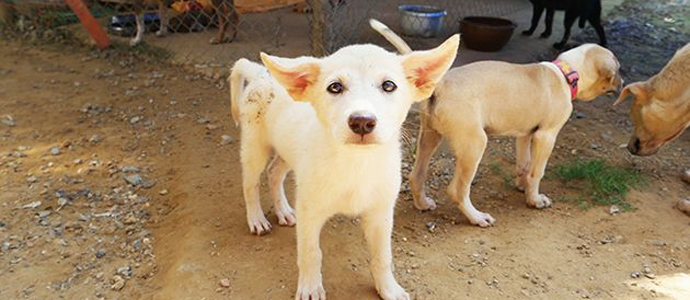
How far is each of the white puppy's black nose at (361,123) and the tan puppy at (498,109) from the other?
129 centimetres

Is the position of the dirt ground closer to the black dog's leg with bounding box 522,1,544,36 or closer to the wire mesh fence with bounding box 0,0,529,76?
the wire mesh fence with bounding box 0,0,529,76

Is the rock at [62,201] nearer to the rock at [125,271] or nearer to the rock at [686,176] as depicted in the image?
the rock at [125,271]

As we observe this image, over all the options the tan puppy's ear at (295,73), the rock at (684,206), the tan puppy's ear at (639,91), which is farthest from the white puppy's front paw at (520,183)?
the tan puppy's ear at (295,73)

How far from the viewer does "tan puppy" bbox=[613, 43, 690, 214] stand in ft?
13.6

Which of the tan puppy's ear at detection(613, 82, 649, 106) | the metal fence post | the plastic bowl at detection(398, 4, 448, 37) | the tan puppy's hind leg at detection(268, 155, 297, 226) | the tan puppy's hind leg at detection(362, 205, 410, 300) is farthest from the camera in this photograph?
Answer: the plastic bowl at detection(398, 4, 448, 37)

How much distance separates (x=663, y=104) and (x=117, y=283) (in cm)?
429

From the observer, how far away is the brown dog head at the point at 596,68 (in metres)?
3.83

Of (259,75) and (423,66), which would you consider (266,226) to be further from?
(423,66)

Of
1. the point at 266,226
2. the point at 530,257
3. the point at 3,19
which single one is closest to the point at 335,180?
the point at 266,226

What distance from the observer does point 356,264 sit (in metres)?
3.23

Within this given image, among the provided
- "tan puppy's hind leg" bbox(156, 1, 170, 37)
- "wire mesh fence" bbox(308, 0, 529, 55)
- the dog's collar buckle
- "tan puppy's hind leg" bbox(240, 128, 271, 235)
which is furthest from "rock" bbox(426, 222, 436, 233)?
"tan puppy's hind leg" bbox(156, 1, 170, 37)

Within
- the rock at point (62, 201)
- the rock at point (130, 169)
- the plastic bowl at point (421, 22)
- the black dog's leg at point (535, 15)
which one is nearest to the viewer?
the rock at point (62, 201)

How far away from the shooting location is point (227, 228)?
3.58 metres

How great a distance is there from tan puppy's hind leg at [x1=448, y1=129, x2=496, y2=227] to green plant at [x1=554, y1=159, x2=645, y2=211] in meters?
0.89
